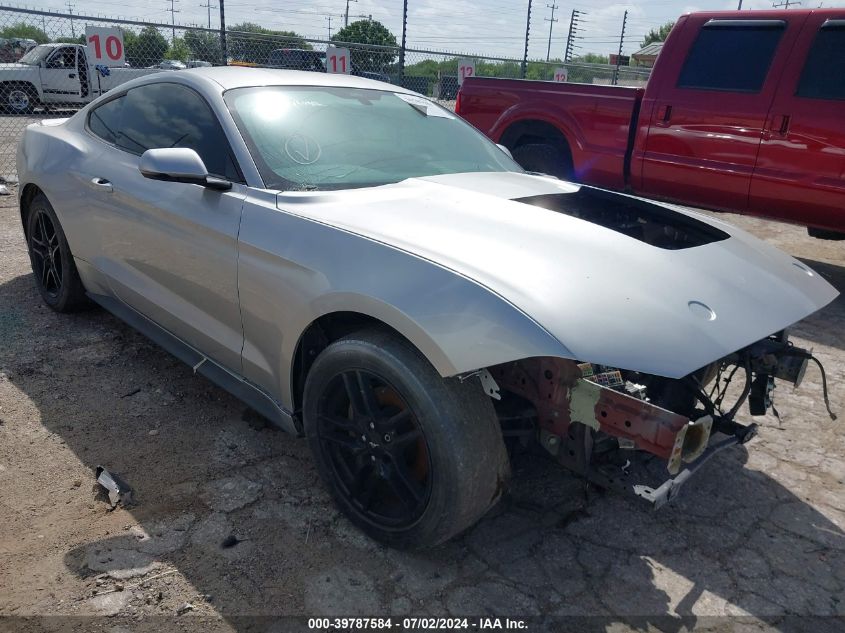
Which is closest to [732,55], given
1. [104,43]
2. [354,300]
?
[354,300]

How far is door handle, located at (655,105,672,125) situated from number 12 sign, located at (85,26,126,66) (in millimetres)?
7260

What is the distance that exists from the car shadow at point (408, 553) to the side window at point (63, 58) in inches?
643

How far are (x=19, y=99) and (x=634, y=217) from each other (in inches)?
676

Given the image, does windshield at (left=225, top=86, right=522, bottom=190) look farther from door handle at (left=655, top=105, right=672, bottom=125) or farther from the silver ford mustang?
door handle at (left=655, top=105, right=672, bottom=125)

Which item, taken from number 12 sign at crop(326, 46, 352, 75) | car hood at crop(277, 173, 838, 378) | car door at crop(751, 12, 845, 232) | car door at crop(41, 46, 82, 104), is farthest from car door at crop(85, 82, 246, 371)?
car door at crop(41, 46, 82, 104)

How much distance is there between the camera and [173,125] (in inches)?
129

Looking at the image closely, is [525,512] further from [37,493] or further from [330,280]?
[37,493]

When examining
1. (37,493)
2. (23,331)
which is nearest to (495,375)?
(37,493)

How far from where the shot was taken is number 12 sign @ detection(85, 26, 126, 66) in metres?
9.14

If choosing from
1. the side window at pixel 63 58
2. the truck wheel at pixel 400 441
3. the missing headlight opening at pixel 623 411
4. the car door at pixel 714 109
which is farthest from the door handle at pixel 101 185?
the side window at pixel 63 58

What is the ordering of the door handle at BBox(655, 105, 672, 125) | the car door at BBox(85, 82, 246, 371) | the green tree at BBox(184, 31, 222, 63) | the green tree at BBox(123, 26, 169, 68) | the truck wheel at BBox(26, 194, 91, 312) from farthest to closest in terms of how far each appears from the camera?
the green tree at BBox(123, 26, 169, 68) < the green tree at BBox(184, 31, 222, 63) < the door handle at BBox(655, 105, 672, 125) < the truck wheel at BBox(26, 194, 91, 312) < the car door at BBox(85, 82, 246, 371)

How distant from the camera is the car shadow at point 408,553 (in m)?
2.20

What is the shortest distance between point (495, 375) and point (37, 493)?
186cm

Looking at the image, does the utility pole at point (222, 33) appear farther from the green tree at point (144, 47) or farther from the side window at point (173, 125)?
the side window at point (173, 125)
